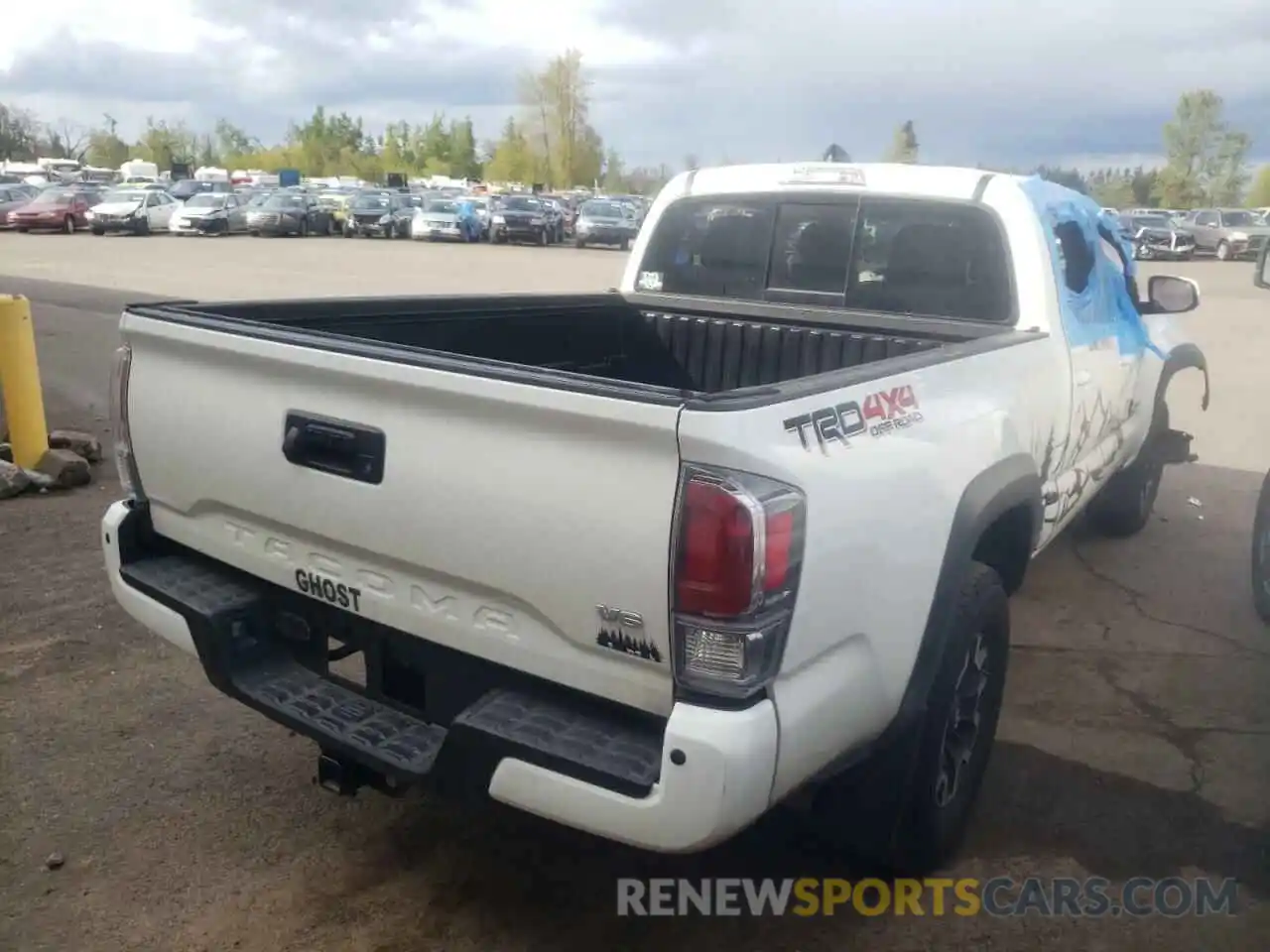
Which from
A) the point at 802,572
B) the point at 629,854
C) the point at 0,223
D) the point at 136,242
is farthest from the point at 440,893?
the point at 0,223

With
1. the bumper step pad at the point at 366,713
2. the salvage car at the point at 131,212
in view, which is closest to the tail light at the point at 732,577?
the bumper step pad at the point at 366,713

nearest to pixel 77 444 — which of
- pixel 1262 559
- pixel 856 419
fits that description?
pixel 856 419

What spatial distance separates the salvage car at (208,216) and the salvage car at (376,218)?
3.64 m

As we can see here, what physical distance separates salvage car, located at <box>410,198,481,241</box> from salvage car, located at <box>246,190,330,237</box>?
342 cm

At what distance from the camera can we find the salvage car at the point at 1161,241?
3800 cm

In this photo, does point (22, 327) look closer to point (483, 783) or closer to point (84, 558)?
point (84, 558)

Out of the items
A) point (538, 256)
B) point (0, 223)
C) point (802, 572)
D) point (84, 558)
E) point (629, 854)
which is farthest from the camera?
point (0, 223)

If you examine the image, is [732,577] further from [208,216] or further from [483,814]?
[208,216]

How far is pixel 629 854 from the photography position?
3373 mm

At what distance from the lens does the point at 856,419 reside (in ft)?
8.36

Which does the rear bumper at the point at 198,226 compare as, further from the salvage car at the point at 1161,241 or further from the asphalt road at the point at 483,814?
the asphalt road at the point at 483,814

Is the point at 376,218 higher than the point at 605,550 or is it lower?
lower

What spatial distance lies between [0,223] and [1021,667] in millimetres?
39822

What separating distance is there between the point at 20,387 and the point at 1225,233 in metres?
40.4
